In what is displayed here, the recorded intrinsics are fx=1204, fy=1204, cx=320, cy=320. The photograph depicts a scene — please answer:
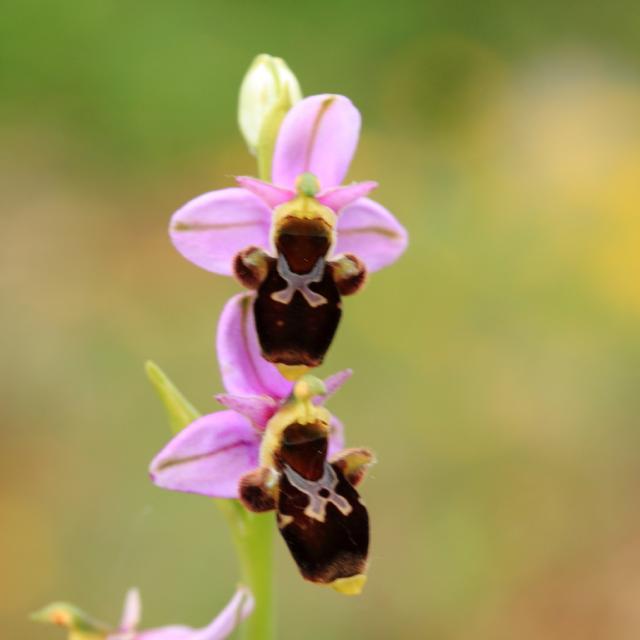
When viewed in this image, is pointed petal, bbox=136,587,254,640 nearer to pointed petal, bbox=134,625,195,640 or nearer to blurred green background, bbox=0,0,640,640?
pointed petal, bbox=134,625,195,640

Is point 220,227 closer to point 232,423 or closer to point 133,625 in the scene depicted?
point 232,423

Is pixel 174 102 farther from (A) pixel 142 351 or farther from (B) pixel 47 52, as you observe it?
(A) pixel 142 351

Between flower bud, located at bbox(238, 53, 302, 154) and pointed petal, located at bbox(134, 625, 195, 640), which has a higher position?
flower bud, located at bbox(238, 53, 302, 154)

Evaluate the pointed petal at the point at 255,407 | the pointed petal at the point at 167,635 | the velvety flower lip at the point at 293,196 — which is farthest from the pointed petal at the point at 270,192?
the pointed petal at the point at 167,635

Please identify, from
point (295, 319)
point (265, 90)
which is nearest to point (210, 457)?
point (295, 319)

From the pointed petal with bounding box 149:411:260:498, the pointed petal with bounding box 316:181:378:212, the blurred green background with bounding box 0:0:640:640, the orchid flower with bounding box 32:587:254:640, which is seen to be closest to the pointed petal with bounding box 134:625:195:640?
the orchid flower with bounding box 32:587:254:640

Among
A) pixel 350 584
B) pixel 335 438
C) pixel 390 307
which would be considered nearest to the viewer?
pixel 350 584

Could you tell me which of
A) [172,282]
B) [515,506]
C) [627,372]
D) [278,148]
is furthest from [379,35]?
[278,148]
